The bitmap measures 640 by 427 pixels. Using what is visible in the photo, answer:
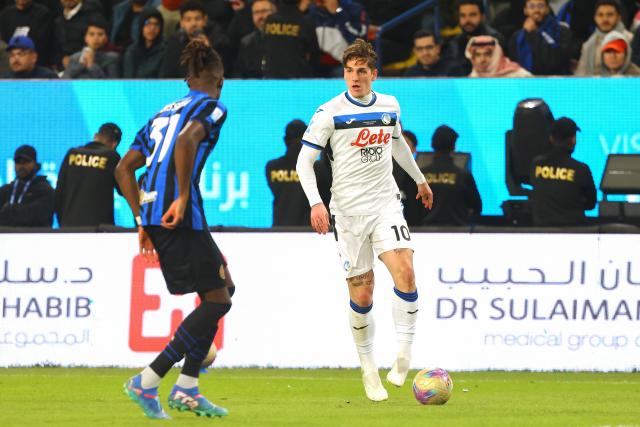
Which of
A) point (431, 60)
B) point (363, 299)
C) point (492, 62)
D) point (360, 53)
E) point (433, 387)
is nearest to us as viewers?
point (433, 387)

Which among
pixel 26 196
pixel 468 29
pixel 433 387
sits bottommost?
pixel 26 196

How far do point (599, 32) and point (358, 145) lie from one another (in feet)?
25.1

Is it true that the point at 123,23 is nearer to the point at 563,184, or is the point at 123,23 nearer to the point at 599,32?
the point at 599,32

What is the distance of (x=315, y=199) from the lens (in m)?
9.45

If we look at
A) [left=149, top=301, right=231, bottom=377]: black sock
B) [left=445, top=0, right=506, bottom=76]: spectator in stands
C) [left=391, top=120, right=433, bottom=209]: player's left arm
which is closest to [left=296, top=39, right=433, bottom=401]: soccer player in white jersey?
[left=391, top=120, right=433, bottom=209]: player's left arm

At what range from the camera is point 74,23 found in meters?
18.4

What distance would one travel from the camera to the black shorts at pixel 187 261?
8125 millimetres

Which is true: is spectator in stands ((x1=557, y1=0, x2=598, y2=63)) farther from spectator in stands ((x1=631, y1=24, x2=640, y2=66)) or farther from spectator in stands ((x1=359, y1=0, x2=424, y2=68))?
spectator in stands ((x1=359, y1=0, x2=424, y2=68))

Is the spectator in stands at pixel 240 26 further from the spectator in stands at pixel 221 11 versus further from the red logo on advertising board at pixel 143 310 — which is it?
the red logo on advertising board at pixel 143 310

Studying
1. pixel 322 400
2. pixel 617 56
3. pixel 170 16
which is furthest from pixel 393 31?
pixel 322 400

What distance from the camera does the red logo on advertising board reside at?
509 inches

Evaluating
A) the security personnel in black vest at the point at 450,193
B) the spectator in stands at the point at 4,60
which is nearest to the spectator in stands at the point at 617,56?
the security personnel in black vest at the point at 450,193

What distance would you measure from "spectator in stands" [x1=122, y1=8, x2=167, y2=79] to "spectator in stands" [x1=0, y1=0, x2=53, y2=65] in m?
1.44

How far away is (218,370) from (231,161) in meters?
4.47
